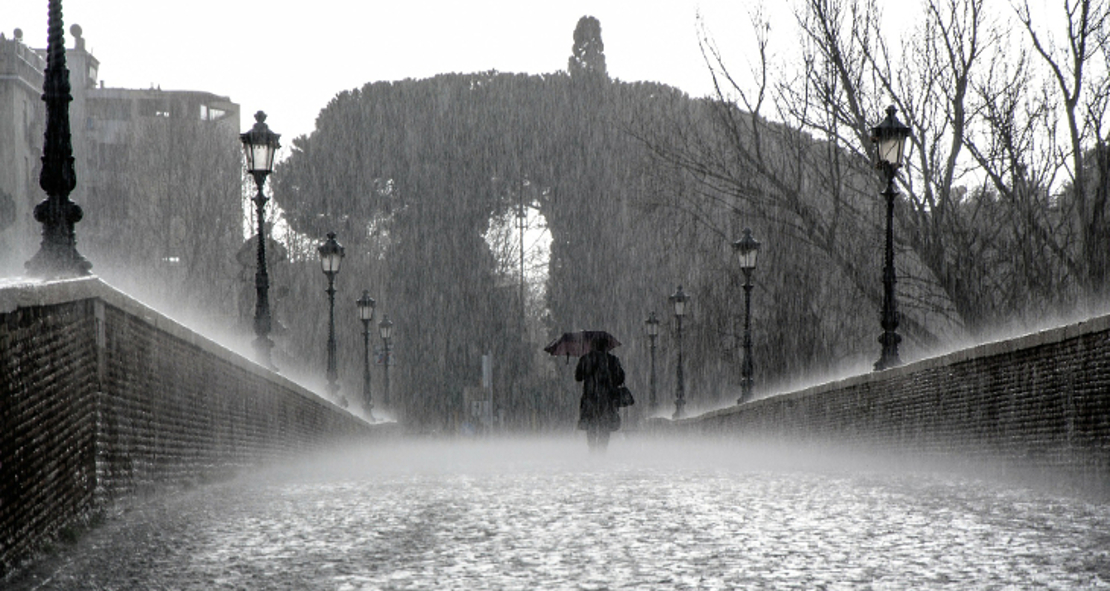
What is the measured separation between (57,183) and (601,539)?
515 cm

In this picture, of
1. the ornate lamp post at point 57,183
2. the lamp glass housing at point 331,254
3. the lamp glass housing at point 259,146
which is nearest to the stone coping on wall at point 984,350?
the ornate lamp post at point 57,183

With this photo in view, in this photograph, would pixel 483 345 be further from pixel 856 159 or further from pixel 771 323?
pixel 856 159

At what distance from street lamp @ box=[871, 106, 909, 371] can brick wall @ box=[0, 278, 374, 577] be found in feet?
24.9

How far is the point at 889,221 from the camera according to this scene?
17703mm

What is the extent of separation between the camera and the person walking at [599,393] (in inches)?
765

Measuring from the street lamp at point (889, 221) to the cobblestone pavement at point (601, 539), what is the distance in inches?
253

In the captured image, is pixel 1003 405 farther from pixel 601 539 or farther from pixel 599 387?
pixel 599 387

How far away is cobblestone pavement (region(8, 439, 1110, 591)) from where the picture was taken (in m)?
5.65

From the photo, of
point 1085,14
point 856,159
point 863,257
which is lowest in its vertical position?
point 863,257

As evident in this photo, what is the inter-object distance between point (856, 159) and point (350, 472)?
15.3 m

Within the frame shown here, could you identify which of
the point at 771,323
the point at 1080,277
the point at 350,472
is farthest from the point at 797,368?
the point at 350,472

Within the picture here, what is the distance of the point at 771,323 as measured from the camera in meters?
33.0

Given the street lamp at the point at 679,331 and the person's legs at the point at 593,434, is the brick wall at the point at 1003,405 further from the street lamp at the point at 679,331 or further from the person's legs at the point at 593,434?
the street lamp at the point at 679,331

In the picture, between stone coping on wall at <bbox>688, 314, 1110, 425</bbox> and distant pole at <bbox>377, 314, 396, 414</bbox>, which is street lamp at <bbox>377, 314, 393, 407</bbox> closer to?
distant pole at <bbox>377, 314, 396, 414</bbox>
